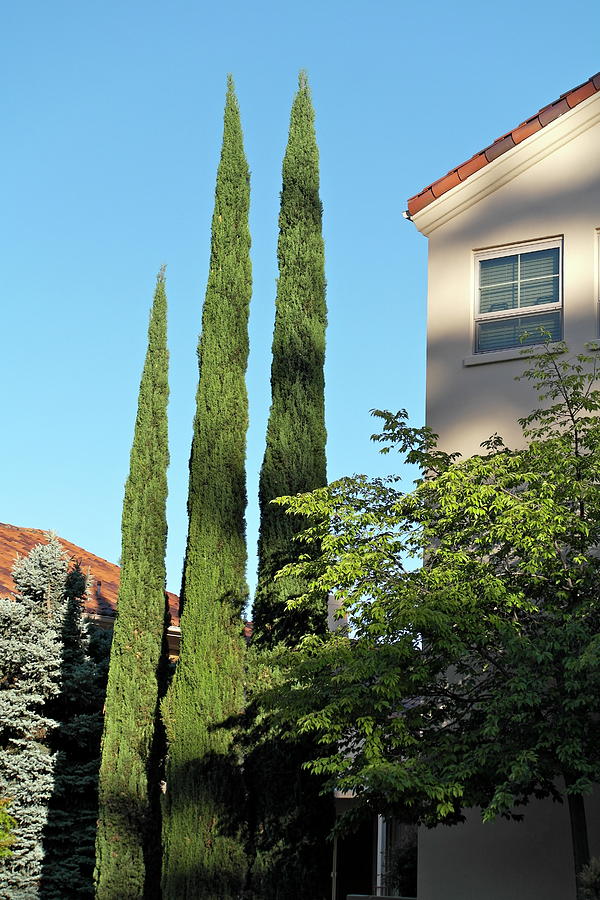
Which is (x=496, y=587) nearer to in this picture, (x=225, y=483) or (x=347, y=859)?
(x=225, y=483)

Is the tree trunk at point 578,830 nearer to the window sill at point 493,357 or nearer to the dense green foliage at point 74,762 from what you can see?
the window sill at point 493,357

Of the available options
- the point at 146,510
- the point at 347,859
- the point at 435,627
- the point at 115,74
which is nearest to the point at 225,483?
the point at 146,510

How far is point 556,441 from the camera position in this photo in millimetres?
11070

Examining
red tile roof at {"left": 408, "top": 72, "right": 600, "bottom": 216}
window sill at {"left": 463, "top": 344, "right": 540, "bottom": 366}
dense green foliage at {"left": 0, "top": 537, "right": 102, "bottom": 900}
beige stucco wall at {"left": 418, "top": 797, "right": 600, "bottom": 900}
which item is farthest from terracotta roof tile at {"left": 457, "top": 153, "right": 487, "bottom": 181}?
dense green foliage at {"left": 0, "top": 537, "right": 102, "bottom": 900}

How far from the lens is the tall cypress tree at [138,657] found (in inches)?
556

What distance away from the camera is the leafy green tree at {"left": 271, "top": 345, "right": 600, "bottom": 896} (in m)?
9.70

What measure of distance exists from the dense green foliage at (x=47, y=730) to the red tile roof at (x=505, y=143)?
884 centimetres

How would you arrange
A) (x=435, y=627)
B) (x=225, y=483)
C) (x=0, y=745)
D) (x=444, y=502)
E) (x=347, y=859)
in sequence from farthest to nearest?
(x=347, y=859) → (x=0, y=745) → (x=225, y=483) → (x=444, y=502) → (x=435, y=627)

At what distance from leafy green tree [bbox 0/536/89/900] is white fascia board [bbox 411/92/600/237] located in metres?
8.77

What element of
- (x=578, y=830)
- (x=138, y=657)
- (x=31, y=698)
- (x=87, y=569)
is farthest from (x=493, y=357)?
(x=87, y=569)

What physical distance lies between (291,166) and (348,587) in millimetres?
7418

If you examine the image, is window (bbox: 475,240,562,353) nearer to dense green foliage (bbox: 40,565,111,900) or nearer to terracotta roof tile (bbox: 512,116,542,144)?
terracotta roof tile (bbox: 512,116,542,144)

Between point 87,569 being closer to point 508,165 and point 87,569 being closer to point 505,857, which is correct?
point 505,857

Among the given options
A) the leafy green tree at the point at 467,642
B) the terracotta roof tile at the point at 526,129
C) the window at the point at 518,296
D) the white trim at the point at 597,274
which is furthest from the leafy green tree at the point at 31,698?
the terracotta roof tile at the point at 526,129
